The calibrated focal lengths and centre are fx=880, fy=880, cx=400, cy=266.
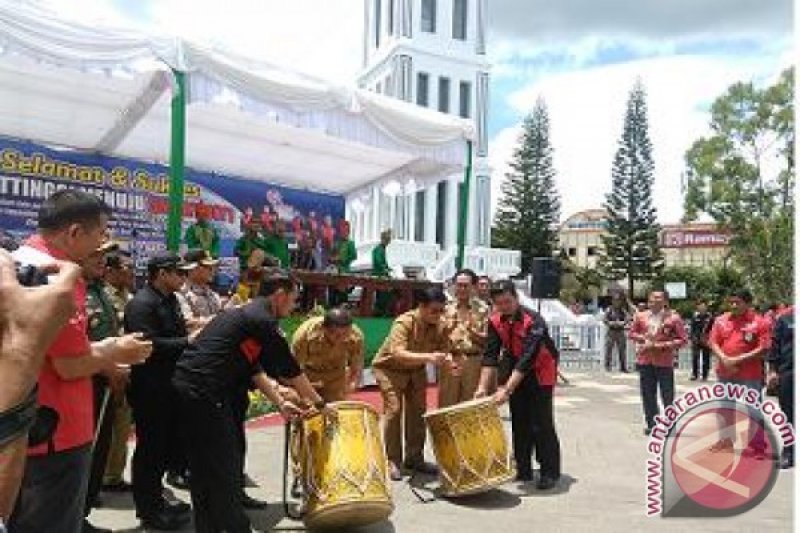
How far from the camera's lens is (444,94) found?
132ft

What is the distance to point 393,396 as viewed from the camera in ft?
23.9

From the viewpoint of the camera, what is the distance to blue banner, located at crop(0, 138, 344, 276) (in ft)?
Result: 42.1

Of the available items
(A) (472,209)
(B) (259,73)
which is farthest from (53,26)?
Answer: (A) (472,209)

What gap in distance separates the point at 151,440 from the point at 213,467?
2.57 feet

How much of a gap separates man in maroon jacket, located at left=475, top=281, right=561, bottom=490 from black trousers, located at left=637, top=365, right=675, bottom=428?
2843mm

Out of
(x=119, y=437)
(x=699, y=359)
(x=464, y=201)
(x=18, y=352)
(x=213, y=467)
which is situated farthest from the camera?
(x=699, y=359)

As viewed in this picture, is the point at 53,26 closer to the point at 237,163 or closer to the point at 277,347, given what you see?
the point at 277,347

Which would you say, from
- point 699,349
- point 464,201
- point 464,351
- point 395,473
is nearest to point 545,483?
point 395,473

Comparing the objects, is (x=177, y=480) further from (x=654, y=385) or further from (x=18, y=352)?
(x=654, y=385)

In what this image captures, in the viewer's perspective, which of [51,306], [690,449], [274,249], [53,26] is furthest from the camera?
[274,249]

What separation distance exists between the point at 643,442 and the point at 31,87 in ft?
29.7

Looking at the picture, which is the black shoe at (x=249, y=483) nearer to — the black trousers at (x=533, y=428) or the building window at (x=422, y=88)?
the black trousers at (x=533, y=428)

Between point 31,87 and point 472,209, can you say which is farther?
point 472,209

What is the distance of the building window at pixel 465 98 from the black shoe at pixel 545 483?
34.6 m
